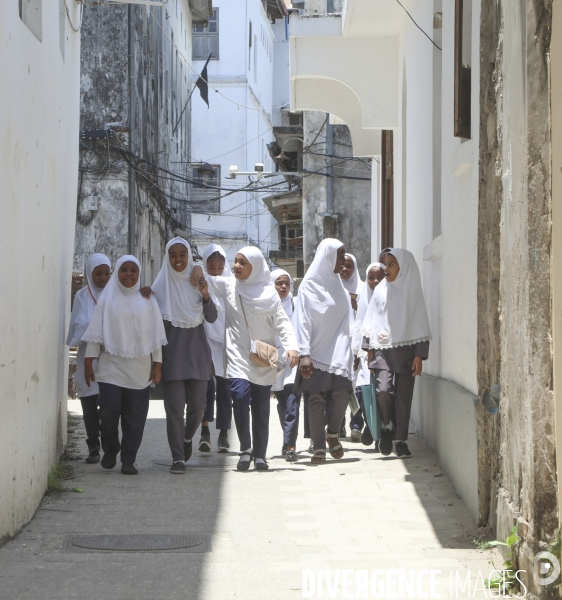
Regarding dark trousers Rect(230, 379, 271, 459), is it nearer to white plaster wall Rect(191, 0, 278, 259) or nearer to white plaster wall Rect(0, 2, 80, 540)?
white plaster wall Rect(0, 2, 80, 540)

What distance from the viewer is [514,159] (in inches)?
174

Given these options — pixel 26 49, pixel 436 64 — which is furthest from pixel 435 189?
pixel 26 49

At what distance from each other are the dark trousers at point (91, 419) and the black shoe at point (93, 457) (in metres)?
0.04

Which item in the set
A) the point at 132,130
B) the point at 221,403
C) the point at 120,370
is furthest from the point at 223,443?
the point at 132,130

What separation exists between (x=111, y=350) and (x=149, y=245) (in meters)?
15.7

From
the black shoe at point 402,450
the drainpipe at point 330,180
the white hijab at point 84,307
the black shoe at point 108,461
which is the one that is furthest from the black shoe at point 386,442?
the drainpipe at point 330,180

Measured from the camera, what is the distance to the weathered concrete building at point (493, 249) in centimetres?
390

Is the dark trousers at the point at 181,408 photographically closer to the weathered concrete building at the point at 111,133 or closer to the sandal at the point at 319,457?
the sandal at the point at 319,457

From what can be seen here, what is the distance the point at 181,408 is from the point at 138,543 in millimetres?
2409

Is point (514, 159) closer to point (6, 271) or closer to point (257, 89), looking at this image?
point (6, 271)

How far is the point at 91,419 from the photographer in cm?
801

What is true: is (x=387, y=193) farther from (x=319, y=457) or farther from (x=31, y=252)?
(x=31, y=252)

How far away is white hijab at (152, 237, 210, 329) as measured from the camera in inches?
305

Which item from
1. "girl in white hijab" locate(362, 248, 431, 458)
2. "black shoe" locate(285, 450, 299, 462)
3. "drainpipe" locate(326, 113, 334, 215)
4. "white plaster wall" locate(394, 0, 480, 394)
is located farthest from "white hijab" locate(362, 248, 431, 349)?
"drainpipe" locate(326, 113, 334, 215)
